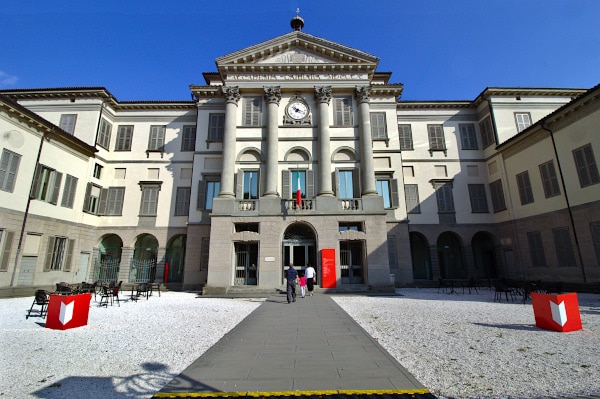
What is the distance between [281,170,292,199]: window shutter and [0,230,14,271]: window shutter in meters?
15.6

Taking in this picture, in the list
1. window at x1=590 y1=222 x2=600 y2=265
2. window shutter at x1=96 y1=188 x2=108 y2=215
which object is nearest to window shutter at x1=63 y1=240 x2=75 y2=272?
window shutter at x1=96 y1=188 x2=108 y2=215

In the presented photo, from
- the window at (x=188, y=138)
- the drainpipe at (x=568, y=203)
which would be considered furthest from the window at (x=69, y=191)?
the drainpipe at (x=568, y=203)

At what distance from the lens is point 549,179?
19.3m

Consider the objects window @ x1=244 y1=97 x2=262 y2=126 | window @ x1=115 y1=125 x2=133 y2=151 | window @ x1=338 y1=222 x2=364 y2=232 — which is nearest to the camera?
window @ x1=338 y1=222 x2=364 y2=232

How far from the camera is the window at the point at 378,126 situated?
23.8 m

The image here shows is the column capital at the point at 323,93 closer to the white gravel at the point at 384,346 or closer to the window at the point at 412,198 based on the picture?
the window at the point at 412,198

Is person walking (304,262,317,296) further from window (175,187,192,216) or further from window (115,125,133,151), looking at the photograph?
window (115,125,133,151)

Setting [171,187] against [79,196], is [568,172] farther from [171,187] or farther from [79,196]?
[79,196]

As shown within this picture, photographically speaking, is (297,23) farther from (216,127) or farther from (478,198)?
(478,198)

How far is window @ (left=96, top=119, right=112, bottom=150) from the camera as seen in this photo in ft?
77.5

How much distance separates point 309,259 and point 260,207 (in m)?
4.78

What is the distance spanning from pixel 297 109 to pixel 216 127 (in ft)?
22.4

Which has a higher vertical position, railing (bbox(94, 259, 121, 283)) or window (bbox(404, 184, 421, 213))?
window (bbox(404, 184, 421, 213))

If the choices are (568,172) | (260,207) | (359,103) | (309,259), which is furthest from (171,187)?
(568,172)
